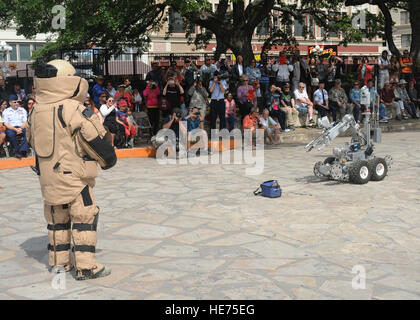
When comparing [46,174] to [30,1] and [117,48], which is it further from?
[117,48]

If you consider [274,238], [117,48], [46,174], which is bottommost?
[274,238]

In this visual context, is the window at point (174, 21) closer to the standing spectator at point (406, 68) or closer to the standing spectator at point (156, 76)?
the standing spectator at point (156, 76)

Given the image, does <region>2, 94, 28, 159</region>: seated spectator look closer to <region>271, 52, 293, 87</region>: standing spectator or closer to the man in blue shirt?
the man in blue shirt

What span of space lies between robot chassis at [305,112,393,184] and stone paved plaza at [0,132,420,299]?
21 cm

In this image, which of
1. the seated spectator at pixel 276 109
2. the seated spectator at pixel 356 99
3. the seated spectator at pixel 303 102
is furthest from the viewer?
the seated spectator at pixel 356 99

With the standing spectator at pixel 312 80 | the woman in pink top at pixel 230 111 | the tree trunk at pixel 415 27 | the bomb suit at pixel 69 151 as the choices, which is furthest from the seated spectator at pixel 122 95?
the tree trunk at pixel 415 27

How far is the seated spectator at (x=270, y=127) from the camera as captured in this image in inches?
611

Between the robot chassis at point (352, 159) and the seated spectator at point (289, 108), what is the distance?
6614 millimetres

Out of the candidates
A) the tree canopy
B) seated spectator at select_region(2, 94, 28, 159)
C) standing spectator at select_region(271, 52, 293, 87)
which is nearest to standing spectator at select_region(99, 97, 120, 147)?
seated spectator at select_region(2, 94, 28, 159)

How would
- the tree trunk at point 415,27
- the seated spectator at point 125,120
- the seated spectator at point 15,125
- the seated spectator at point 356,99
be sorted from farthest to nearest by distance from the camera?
1. the tree trunk at point 415,27
2. the seated spectator at point 356,99
3. the seated spectator at point 125,120
4. the seated spectator at point 15,125

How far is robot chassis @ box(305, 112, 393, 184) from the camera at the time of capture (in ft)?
31.9

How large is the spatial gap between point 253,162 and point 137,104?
6034 millimetres

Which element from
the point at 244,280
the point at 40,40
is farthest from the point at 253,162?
the point at 40,40

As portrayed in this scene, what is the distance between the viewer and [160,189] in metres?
9.87
